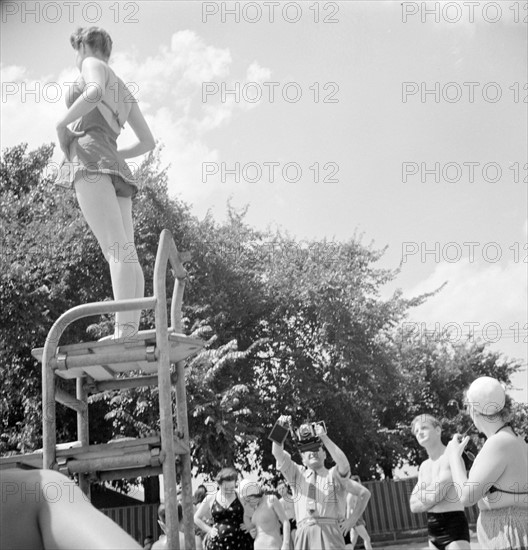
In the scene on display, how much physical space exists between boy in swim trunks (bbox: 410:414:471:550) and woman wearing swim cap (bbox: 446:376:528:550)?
2441mm

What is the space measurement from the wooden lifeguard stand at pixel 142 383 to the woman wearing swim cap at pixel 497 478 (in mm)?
1643

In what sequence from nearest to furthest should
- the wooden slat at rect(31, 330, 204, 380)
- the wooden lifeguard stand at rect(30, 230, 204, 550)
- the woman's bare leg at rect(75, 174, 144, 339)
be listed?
the wooden lifeguard stand at rect(30, 230, 204, 550) → the wooden slat at rect(31, 330, 204, 380) → the woman's bare leg at rect(75, 174, 144, 339)

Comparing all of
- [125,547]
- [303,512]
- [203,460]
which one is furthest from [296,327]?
[125,547]

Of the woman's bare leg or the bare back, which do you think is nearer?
the woman's bare leg

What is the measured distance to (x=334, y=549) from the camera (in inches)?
285

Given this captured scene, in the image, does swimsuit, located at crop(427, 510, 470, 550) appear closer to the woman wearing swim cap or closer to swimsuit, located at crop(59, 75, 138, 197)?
the woman wearing swim cap

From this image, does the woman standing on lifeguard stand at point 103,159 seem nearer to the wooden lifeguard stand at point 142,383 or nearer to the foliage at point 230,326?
the wooden lifeguard stand at point 142,383

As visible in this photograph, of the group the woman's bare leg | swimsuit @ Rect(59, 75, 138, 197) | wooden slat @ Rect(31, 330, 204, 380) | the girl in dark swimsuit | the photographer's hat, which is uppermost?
swimsuit @ Rect(59, 75, 138, 197)

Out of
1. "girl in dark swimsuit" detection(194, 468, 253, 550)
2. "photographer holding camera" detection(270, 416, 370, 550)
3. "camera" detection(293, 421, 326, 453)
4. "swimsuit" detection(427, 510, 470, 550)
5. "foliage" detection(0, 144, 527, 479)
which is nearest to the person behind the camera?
"swimsuit" detection(427, 510, 470, 550)

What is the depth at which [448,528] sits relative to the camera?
6.99 metres

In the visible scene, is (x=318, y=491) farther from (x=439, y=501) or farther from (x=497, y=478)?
(x=497, y=478)

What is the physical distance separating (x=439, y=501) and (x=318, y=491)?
112cm

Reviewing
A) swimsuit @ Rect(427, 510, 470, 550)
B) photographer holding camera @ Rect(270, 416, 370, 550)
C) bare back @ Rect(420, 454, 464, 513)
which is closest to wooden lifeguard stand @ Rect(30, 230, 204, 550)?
photographer holding camera @ Rect(270, 416, 370, 550)

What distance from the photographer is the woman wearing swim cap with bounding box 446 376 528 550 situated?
14.5 feet
